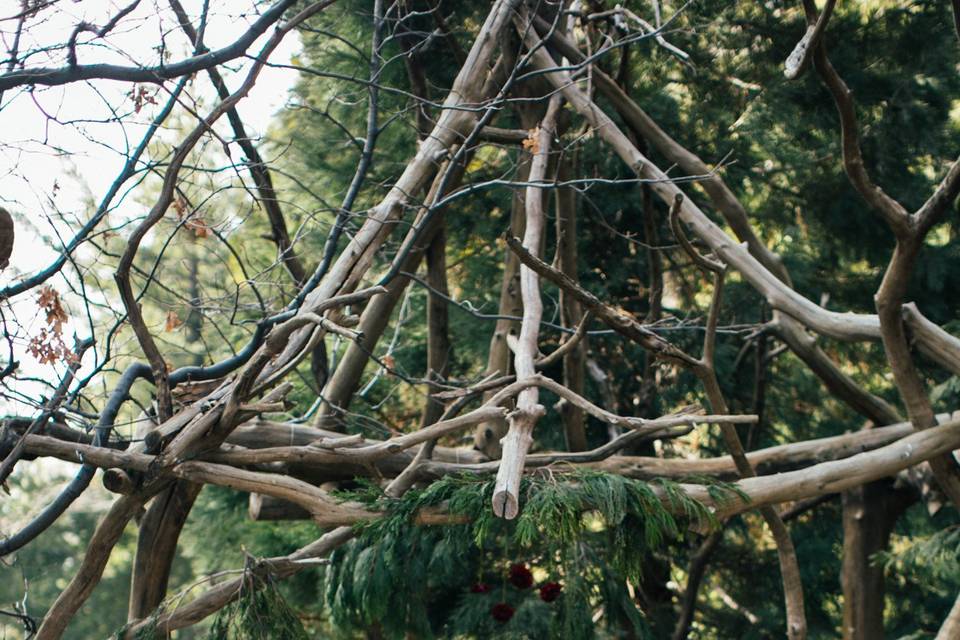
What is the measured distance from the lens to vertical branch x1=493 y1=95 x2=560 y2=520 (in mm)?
3264

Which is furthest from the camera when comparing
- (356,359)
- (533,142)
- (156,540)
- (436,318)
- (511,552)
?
(511,552)

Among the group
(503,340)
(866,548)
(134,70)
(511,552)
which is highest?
(503,340)

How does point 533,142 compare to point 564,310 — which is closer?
point 533,142

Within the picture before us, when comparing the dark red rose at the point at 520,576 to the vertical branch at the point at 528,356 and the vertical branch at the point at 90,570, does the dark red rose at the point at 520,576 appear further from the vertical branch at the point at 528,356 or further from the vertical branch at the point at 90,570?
the vertical branch at the point at 90,570

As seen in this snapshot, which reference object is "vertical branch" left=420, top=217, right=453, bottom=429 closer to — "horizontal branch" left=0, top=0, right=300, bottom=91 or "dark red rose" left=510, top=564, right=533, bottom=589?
"dark red rose" left=510, top=564, right=533, bottom=589

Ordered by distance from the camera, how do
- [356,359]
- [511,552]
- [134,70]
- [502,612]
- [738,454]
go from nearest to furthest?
[134,70]
[738,454]
[502,612]
[356,359]
[511,552]

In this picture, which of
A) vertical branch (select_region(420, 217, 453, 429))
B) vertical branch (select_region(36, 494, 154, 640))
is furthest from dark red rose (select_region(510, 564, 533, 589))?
vertical branch (select_region(36, 494, 154, 640))

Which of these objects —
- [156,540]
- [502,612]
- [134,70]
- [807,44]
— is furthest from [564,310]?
[134,70]

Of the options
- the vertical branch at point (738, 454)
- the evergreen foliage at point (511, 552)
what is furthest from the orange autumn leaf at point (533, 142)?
the evergreen foliage at point (511, 552)

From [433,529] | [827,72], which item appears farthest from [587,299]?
[827,72]

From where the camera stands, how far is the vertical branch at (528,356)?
3264 millimetres

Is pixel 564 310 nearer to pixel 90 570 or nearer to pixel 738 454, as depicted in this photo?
pixel 738 454

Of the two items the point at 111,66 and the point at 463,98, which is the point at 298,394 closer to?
the point at 463,98

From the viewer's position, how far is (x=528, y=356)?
13.9 ft
